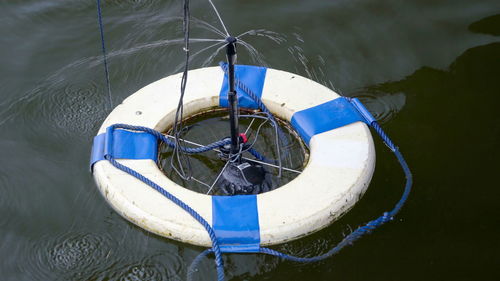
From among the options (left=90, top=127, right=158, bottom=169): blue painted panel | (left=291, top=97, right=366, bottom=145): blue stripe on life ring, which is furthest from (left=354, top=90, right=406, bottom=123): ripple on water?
(left=90, top=127, right=158, bottom=169): blue painted panel

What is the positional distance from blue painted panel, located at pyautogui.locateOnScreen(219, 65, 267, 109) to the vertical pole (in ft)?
1.31

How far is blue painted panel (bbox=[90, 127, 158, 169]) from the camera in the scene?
267cm

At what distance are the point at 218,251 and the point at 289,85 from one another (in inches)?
43.8

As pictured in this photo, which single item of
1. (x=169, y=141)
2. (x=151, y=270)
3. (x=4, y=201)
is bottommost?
(x=151, y=270)

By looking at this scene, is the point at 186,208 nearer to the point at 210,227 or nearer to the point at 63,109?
the point at 210,227

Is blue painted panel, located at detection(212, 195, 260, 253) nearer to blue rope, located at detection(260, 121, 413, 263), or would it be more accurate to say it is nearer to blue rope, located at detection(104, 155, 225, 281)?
blue rope, located at detection(104, 155, 225, 281)

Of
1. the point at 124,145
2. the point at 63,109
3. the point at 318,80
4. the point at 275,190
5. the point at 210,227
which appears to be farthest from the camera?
the point at 318,80

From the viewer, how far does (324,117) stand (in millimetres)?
2861

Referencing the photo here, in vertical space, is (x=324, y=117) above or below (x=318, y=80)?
above

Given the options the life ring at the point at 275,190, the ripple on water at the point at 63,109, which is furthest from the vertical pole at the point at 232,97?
the ripple on water at the point at 63,109

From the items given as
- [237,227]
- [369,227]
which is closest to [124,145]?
[237,227]

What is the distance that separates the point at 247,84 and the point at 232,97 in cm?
66

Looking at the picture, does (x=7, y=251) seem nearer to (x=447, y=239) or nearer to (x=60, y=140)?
(x=60, y=140)

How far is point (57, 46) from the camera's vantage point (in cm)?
387
